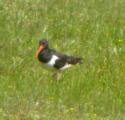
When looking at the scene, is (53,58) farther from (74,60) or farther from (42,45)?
(74,60)

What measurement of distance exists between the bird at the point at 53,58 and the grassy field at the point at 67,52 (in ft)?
0.64

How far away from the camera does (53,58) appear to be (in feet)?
42.5

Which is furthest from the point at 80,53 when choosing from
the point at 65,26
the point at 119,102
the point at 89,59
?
the point at 119,102

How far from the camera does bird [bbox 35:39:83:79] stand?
12898 millimetres

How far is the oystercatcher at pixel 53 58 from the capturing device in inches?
508

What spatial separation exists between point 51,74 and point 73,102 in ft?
4.54

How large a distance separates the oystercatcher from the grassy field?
0.20 m

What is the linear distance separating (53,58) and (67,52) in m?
1.58

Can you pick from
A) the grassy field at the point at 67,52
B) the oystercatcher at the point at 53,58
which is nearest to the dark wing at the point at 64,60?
the oystercatcher at the point at 53,58

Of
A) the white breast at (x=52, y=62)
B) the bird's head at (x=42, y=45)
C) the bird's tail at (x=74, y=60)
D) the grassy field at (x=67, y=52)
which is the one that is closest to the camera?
the grassy field at (x=67, y=52)

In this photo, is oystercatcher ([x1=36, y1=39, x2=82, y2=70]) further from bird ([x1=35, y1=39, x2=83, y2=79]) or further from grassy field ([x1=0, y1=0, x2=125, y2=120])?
grassy field ([x1=0, y1=0, x2=125, y2=120])

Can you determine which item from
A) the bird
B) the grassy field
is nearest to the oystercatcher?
the bird

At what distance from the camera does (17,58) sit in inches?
528

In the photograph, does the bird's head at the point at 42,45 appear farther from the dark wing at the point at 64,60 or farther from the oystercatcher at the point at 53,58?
the dark wing at the point at 64,60
